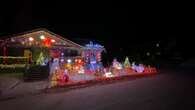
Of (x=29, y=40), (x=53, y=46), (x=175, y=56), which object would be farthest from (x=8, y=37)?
(x=175, y=56)

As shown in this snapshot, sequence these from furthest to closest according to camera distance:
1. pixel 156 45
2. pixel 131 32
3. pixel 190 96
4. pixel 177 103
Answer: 1. pixel 156 45
2. pixel 131 32
3. pixel 190 96
4. pixel 177 103

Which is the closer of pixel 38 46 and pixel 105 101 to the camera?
pixel 105 101

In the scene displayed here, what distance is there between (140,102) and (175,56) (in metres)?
46.3

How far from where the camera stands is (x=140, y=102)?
11320 millimetres

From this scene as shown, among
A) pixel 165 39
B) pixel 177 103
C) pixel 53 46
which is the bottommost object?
pixel 177 103

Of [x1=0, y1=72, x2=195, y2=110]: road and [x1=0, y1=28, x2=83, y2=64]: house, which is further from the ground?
[x1=0, y1=28, x2=83, y2=64]: house

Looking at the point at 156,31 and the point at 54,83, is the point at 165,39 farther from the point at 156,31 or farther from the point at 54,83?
the point at 54,83

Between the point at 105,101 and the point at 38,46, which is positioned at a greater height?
the point at 38,46

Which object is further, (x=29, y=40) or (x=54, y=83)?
(x=29, y=40)

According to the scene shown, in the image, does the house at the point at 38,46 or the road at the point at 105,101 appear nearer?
the road at the point at 105,101

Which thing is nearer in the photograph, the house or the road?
the road

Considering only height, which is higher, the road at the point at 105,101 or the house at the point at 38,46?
the house at the point at 38,46

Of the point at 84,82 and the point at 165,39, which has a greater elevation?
the point at 165,39

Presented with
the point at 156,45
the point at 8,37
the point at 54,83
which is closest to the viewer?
the point at 54,83
